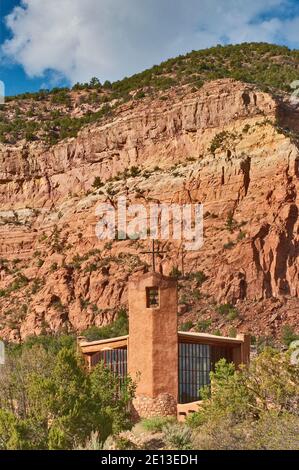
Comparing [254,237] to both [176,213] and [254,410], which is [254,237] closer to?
[176,213]

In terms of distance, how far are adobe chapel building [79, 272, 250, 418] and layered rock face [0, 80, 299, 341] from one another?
2623 cm

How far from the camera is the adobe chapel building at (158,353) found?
108ft

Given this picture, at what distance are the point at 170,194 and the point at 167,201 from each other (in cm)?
73

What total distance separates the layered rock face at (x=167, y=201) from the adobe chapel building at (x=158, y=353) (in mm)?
26230

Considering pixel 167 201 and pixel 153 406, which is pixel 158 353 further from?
pixel 167 201

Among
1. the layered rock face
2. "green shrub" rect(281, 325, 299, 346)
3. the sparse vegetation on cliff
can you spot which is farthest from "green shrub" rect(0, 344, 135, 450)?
the sparse vegetation on cliff

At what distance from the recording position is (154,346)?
33.4 m

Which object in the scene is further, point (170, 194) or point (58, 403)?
point (170, 194)

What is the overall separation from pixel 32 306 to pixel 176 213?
43.6 ft

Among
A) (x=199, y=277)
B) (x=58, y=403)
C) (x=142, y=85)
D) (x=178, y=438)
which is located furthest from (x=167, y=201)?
(x=178, y=438)

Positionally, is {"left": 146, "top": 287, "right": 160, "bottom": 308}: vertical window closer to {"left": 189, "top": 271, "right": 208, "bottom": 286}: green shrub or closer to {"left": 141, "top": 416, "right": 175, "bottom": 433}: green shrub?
Result: {"left": 141, "top": 416, "right": 175, "bottom": 433}: green shrub

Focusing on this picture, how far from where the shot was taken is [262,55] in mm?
99000

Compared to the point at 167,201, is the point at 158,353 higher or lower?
lower
